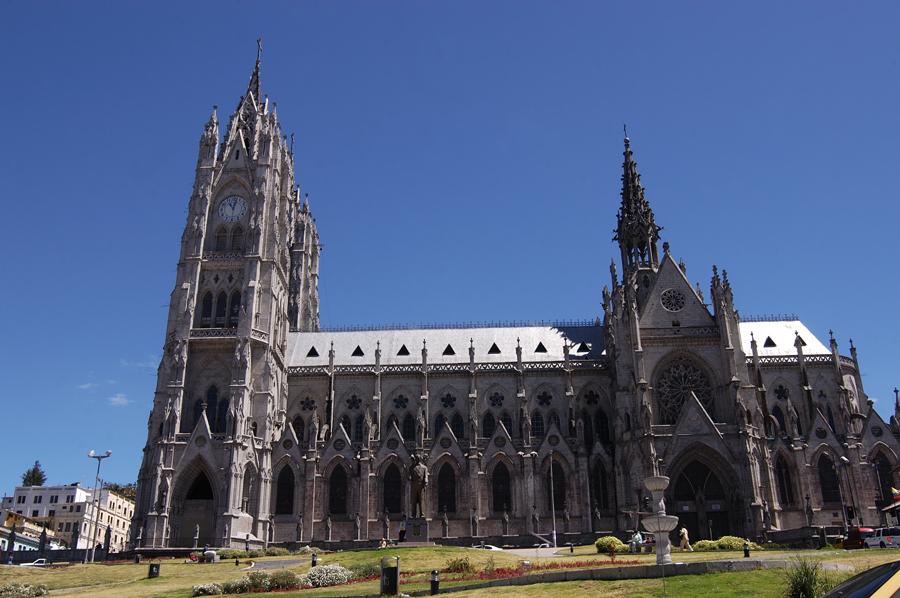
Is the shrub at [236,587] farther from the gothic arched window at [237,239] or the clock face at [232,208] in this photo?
the clock face at [232,208]

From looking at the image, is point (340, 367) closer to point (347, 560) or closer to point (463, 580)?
point (347, 560)

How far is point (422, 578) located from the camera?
96.0 ft

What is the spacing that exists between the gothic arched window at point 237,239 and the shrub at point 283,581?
43.9 metres

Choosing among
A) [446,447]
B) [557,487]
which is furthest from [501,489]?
[446,447]

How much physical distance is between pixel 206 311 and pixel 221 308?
4.19ft

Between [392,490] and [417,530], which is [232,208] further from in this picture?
[417,530]

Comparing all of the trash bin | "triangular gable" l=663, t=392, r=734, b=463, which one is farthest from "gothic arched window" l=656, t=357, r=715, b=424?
the trash bin

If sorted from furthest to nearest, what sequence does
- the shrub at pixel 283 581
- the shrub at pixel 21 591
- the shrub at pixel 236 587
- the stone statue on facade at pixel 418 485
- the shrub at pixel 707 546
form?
the stone statue on facade at pixel 418 485, the shrub at pixel 707 546, the shrub at pixel 21 591, the shrub at pixel 283 581, the shrub at pixel 236 587

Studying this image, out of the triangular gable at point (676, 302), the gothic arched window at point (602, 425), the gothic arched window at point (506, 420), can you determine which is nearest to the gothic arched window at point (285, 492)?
the gothic arched window at point (506, 420)

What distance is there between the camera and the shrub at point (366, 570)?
3116 cm

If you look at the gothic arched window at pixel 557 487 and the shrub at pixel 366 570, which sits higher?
the gothic arched window at pixel 557 487

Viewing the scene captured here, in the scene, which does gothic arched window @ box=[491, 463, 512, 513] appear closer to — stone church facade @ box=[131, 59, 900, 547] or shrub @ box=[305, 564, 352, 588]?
stone church facade @ box=[131, 59, 900, 547]


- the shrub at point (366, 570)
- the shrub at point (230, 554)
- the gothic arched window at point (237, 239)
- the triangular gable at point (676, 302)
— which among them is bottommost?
the shrub at point (366, 570)

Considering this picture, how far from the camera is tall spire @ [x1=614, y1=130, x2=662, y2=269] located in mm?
72250
